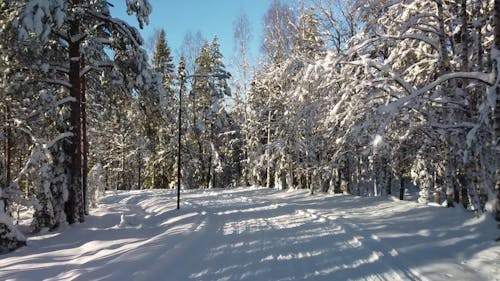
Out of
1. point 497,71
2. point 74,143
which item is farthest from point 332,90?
point 74,143

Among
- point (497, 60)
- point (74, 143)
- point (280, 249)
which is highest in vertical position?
point (497, 60)

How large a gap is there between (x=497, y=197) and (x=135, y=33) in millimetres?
12817

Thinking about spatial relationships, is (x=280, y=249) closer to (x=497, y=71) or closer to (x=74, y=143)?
(x=497, y=71)

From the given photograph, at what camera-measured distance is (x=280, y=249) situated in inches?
398

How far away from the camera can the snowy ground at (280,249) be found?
7930 millimetres

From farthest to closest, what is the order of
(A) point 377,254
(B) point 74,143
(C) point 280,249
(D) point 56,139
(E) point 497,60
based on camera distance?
1. (B) point 74,143
2. (D) point 56,139
3. (C) point 280,249
4. (E) point 497,60
5. (A) point 377,254

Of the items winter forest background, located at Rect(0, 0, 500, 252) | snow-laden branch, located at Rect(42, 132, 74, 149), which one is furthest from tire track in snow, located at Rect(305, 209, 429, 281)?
snow-laden branch, located at Rect(42, 132, 74, 149)

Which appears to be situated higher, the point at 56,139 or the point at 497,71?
the point at 497,71

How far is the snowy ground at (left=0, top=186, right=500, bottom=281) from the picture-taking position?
7.93 metres

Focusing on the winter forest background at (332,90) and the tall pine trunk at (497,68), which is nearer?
the tall pine trunk at (497,68)

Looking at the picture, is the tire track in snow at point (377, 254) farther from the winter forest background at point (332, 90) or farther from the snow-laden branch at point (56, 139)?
the snow-laden branch at point (56, 139)

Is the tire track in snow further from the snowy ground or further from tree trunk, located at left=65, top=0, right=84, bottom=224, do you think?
tree trunk, located at left=65, top=0, right=84, bottom=224

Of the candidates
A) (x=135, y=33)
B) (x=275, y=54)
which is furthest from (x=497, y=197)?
(x=275, y=54)

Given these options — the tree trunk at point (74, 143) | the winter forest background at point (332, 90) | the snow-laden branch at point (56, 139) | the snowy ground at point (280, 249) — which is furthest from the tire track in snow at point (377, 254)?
the snow-laden branch at point (56, 139)
